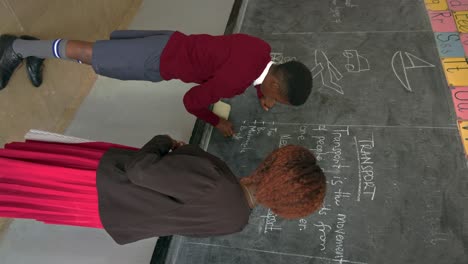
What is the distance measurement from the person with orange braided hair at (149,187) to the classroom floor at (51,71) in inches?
25.6

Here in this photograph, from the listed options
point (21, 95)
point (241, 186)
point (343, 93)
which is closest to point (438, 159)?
point (343, 93)

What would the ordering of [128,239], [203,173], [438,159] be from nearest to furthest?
[203,173] → [128,239] → [438,159]

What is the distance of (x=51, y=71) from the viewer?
7.59ft

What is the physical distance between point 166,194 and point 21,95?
1.31 metres

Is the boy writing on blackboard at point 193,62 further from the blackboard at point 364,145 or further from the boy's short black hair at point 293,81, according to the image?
the blackboard at point 364,145

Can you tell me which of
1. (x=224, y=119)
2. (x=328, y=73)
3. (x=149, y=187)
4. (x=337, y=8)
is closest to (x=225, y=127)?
(x=224, y=119)

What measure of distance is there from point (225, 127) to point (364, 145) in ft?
2.26

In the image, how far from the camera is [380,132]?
1.90 metres

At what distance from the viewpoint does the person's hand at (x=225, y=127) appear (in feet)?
6.59

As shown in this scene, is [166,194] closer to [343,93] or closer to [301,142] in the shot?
[301,142]

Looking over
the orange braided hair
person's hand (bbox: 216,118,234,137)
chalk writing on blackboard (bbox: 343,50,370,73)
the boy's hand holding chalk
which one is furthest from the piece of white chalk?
the orange braided hair

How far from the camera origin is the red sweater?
1714 millimetres

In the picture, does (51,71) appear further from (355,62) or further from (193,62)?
(355,62)

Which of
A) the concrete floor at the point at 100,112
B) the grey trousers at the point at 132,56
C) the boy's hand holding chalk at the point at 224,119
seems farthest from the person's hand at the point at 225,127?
the concrete floor at the point at 100,112
